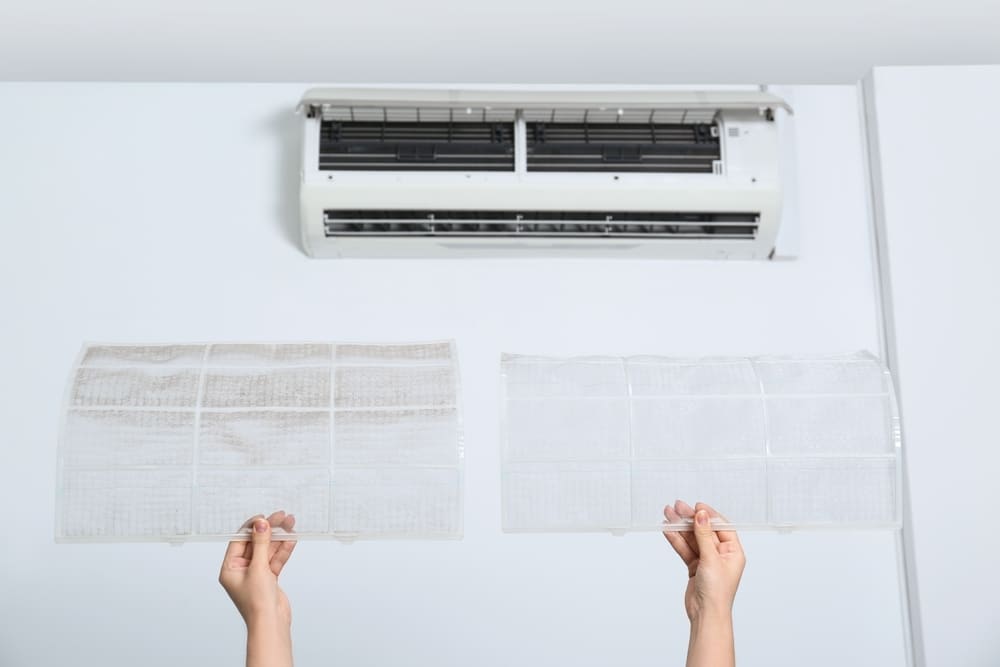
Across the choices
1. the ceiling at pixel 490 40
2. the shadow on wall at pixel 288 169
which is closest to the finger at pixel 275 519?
the shadow on wall at pixel 288 169

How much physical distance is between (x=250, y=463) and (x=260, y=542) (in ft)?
0.48

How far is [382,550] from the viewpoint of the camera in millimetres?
2436

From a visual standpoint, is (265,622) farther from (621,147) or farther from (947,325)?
(947,325)

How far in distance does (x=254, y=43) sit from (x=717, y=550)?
184cm

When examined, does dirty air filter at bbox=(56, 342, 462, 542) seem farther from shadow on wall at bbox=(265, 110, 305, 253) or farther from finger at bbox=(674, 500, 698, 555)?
shadow on wall at bbox=(265, 110, 305, 253)

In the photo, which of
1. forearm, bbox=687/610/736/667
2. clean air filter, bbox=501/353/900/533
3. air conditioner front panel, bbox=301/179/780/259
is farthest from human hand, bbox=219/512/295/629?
air conditioner front panel, bbox=301/179/780/259

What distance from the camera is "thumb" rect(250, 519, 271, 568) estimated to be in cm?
143

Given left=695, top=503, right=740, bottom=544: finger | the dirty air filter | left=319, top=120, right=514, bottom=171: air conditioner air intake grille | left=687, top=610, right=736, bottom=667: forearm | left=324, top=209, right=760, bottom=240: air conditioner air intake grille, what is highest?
left=319, top=120, right=514, bottom=171: air conditioner air intake grille

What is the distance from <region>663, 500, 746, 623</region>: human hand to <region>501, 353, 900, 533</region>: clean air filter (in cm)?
4

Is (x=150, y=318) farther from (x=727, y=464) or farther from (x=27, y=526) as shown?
(x=727, y=464)

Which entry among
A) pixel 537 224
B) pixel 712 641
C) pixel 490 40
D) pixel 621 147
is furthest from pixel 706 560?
pixel 490 40

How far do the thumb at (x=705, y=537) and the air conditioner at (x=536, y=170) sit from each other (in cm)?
118

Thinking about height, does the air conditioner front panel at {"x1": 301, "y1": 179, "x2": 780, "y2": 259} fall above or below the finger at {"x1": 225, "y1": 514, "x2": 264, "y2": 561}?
above

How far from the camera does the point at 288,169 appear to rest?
268 cm
